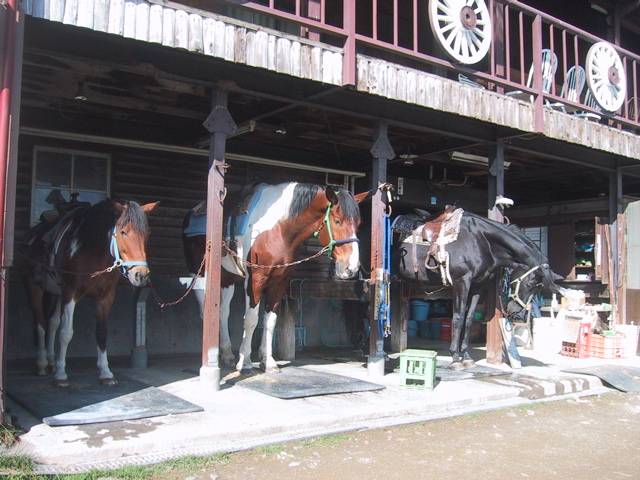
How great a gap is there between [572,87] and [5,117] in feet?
31.9

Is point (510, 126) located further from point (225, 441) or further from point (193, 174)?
point (225, 441)

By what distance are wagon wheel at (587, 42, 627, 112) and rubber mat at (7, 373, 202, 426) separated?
7761 mm

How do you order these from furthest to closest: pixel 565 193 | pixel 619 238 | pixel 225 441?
pixel 565 193
pixel 619 238
pixel 225 441

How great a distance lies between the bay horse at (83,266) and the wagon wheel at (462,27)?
4.08 meters

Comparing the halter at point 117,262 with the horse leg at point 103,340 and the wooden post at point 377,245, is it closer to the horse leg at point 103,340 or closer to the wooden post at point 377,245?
the horse leg at point 103,340

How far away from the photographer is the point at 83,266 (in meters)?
6.18

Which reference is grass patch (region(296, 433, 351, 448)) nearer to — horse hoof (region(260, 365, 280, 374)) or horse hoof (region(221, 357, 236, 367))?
horse hoof (region(260, 365, 280, 374))

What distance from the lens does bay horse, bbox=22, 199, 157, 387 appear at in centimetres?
588

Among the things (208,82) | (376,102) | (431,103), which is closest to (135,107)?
(208,82)

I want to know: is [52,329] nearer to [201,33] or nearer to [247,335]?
[247,335]

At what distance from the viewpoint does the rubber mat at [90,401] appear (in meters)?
4.82

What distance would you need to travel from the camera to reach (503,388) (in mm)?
7039

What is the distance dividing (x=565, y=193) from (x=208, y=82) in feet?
34.7

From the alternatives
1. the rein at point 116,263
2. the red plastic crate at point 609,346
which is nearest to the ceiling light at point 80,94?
the rein at point 116,263
